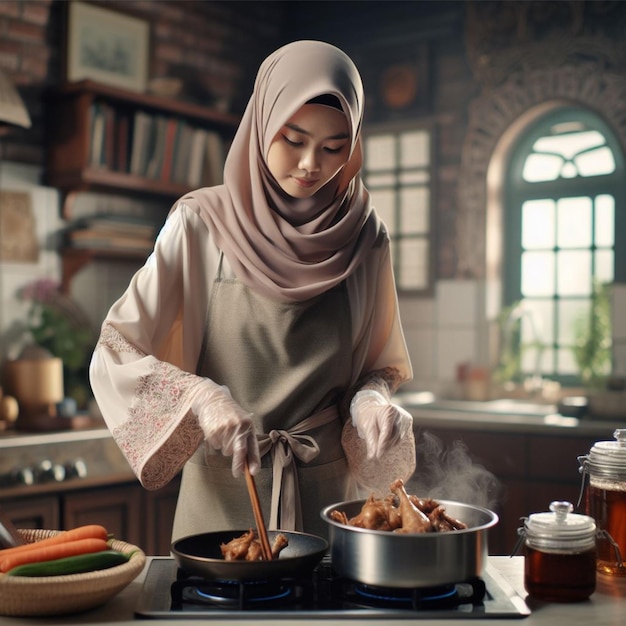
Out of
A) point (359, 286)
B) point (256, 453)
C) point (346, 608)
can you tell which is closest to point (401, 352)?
point (359, 286)

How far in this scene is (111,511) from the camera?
3.25 m

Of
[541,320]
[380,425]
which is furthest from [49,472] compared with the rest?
[541,320]

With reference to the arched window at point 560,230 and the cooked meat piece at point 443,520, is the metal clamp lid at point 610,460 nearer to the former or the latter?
the cooked meat piece at point 443,520

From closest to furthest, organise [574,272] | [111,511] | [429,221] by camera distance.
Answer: [111,511] < [574,272] < [429,221]

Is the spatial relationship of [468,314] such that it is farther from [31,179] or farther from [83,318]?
[31,179]

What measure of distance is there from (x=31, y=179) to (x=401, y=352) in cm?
237

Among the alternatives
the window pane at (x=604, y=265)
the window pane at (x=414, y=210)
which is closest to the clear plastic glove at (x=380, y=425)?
the window pane at (x=604, y=265)

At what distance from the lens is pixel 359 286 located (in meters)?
1.75

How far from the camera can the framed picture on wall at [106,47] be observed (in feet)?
12.3

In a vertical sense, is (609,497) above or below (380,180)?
below

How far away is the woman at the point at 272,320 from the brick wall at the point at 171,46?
1848 millimetres

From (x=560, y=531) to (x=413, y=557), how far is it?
218 mm

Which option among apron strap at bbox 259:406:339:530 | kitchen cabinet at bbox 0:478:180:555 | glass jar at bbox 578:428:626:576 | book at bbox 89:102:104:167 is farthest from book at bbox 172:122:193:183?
glass jar at bbox 578:428:626:576

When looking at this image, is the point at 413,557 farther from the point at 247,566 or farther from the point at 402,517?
the point at 247,566
